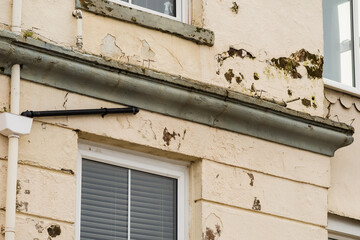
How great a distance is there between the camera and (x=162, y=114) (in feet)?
34.6

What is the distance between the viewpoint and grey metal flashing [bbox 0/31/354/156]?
975 centimetres

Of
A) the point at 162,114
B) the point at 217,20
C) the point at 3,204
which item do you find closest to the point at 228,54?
the point at 217,20

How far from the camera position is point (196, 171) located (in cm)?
1073

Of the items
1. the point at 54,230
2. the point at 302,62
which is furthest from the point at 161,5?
the point at 54,230

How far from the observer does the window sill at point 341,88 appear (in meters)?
12.2

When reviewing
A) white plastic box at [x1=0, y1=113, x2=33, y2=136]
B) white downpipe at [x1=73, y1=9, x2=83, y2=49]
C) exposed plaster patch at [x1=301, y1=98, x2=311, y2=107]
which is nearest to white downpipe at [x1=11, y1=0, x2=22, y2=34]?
white downpipe at [x1=73, y1=9, x2=83, y2=49]

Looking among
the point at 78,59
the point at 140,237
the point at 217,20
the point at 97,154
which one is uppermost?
the point at 217,20

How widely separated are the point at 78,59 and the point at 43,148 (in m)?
0.84

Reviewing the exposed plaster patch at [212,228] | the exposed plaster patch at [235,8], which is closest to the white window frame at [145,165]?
the exposed plaster patch at [212,228]

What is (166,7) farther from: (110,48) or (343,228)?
(343,228)

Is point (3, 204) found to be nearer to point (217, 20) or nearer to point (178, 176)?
point (178, 176)

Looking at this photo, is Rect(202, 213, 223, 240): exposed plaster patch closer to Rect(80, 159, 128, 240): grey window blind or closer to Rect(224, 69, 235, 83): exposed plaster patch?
Rect(80, 159, 128, 240): grey window blind

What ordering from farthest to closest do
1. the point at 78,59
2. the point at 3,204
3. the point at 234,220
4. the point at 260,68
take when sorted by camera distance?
the point at 260,68 → the point at 234,220 → the point at 78,59 → the point at 3,204

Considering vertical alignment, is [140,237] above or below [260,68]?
below
